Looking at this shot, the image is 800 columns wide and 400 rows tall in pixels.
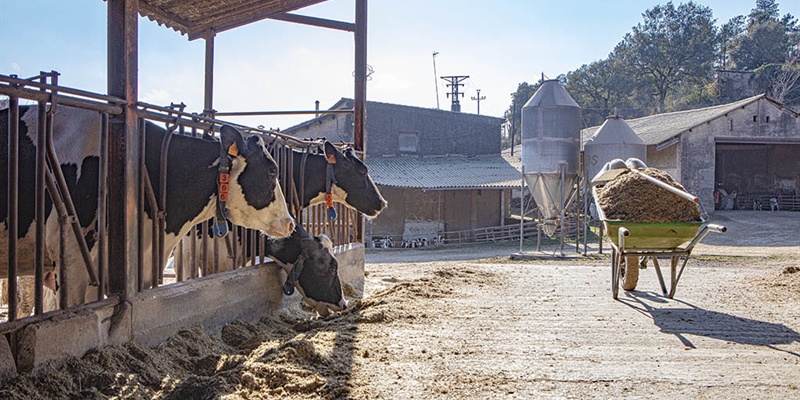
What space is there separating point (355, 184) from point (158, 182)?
3.04 metres

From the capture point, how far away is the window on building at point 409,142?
33.0 metres

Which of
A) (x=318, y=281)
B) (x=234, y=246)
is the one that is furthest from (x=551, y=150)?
(x=234, y=246)

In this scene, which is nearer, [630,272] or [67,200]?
[67,200]

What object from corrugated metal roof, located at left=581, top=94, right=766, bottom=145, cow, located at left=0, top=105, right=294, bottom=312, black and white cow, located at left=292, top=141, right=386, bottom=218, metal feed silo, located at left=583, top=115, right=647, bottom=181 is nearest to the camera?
cow, located at left=0, top=105, right=294, bottom=312

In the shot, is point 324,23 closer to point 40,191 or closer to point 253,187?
point 253,187

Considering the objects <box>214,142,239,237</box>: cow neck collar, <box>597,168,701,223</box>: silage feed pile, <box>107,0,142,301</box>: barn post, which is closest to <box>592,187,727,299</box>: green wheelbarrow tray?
<box>597,168,701,223</box>: silage feed pile

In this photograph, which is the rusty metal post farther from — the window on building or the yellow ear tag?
the window on building

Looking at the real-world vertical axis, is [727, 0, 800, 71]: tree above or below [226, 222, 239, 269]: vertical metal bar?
above

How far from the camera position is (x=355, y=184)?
7.84m

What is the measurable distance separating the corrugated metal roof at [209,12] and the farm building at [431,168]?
16.2 m

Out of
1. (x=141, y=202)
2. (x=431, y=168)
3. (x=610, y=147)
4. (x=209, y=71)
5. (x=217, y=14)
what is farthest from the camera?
(x=431, y=168)

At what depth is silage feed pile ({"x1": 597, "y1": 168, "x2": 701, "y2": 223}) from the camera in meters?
7.03

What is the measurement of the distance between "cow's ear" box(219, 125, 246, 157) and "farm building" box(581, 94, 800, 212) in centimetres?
2567

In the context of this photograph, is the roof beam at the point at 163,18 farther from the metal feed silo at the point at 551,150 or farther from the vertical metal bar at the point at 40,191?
the metal feed silo at the point at 551,150
